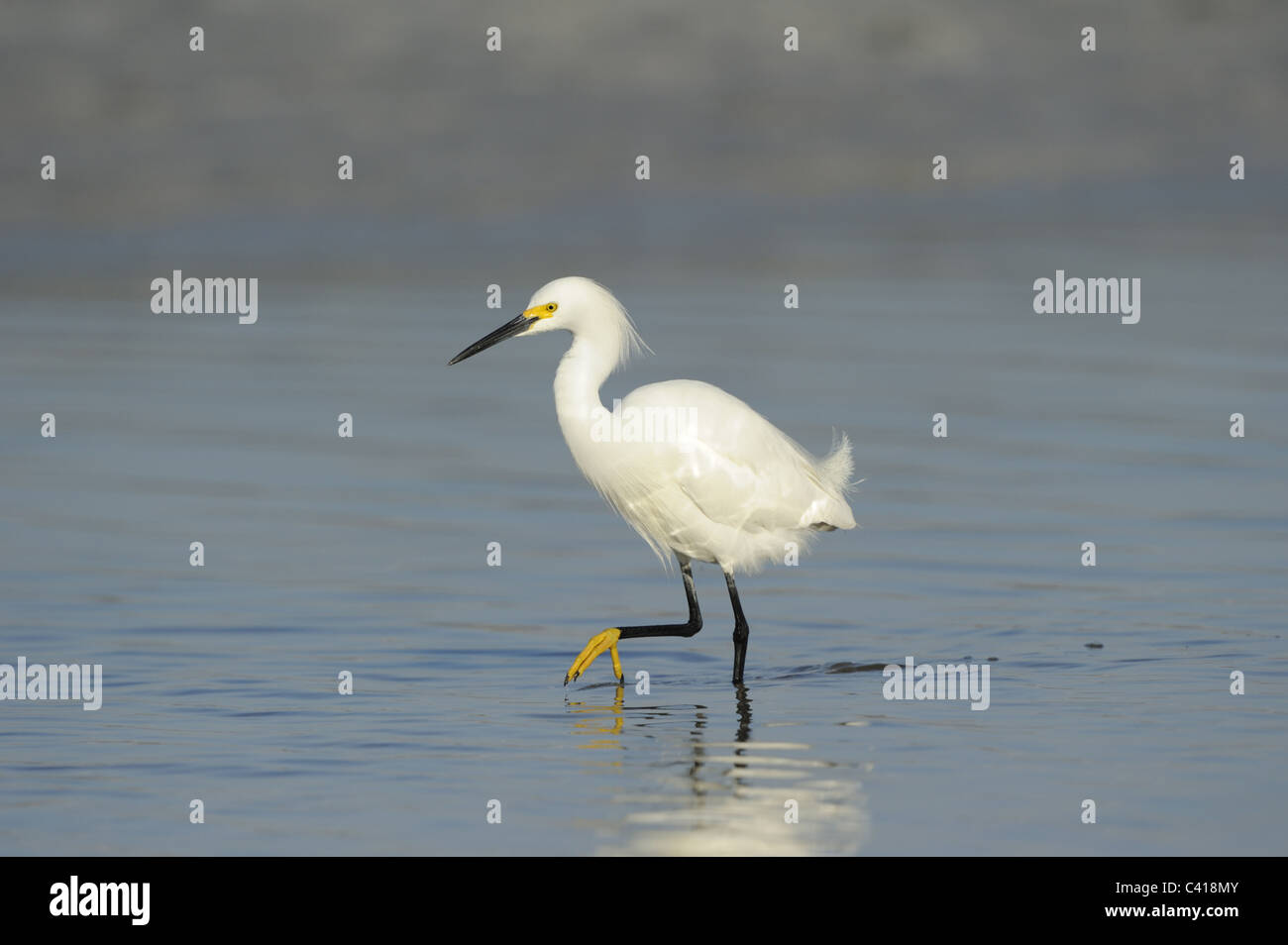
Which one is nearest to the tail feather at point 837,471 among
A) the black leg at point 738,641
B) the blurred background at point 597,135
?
the black leg at point 738,641

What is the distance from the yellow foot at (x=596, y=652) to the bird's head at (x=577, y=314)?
1.48 m

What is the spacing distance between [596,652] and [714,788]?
7.16 feet

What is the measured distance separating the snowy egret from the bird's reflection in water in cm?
80

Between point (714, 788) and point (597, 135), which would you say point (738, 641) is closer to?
point (714, 788)

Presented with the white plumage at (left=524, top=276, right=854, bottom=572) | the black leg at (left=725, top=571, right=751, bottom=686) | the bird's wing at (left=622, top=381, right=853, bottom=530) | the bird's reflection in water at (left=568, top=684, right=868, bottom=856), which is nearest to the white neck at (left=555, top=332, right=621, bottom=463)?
the white plumage at (left=524, top=276, right=854, bottom=572)

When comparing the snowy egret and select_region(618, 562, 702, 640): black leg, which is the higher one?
the snowy egret

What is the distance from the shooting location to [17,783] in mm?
9258

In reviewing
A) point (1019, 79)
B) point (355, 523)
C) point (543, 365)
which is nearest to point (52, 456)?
point (355, 523)

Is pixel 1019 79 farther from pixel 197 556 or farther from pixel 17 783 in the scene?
pixel 17 783

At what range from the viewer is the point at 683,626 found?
1190 centimetres

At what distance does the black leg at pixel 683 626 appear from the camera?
38.2ft

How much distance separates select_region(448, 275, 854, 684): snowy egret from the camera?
38.0ft

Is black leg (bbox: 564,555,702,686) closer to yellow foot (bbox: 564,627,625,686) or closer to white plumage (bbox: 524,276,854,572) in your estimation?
yellow foot (bbox: 564,627,625,686)

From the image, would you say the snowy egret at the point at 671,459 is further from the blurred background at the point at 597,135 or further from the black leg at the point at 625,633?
the blurred background at the point at 597,135
